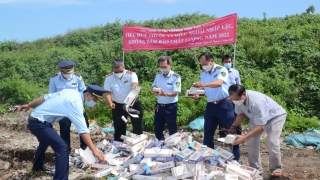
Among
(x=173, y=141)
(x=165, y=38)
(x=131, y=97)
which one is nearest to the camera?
(x=173, y=141)

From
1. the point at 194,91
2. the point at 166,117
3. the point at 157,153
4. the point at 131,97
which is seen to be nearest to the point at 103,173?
the point at 157,153

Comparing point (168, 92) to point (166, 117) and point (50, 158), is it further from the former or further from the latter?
point (50, 158)

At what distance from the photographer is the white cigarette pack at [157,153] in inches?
206

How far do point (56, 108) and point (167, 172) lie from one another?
170cm

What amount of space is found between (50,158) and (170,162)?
2868 millimetres

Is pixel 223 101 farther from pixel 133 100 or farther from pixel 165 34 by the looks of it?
pixel 165 34

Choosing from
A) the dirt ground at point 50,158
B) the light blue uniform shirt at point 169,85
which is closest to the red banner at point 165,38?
the dirt ground at point 50,158

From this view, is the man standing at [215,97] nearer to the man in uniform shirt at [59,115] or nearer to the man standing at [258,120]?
the man standing at [258,120]

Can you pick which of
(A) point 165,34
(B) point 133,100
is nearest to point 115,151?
(B) point 133,100

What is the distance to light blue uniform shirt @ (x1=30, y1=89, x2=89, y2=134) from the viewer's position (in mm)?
4457

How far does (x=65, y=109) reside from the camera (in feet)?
14.7

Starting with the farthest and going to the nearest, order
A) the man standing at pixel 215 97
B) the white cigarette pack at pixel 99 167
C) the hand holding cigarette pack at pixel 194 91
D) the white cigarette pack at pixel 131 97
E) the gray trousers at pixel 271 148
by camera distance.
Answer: the white cigarette pack at pixel 131 97 < the hand holding cigarette pack at pixel 194 91 < the man standing at pixel 215 97 < the white cigarette pack at pixel 99 167 < the gray trousers at pixel 271 148

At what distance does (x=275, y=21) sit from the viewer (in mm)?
17125

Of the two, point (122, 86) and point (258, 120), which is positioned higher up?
point (122, 86)
